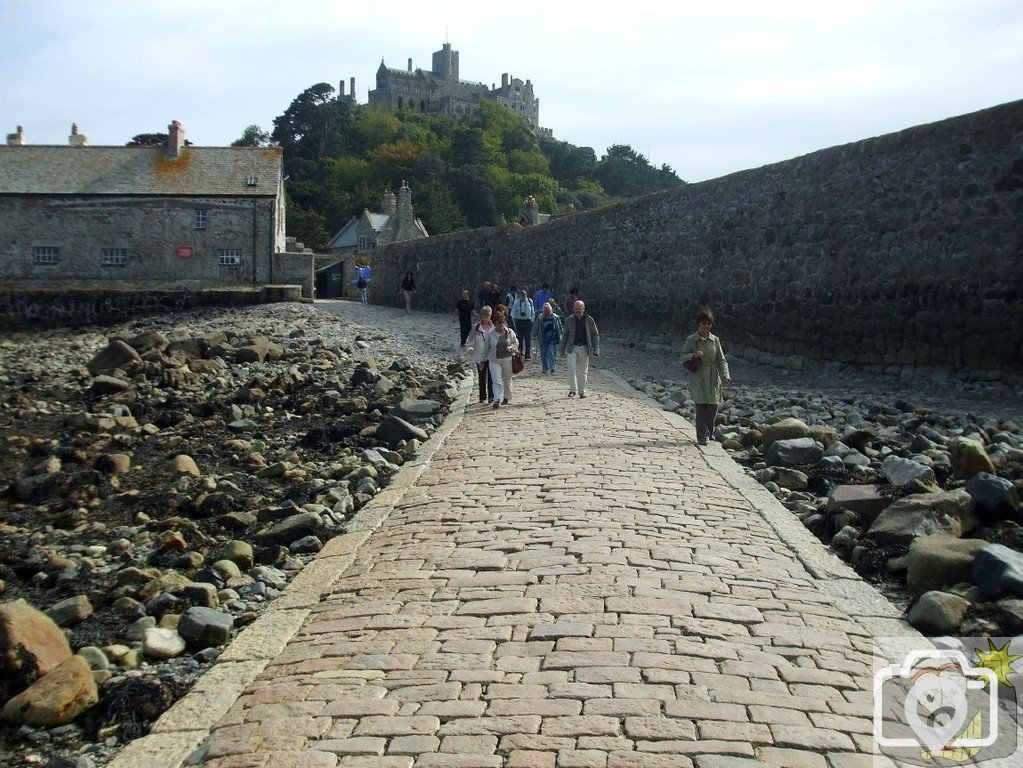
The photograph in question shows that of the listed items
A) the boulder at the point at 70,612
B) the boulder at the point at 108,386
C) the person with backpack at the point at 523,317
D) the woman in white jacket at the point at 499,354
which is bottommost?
the boulder at the point at 70,612

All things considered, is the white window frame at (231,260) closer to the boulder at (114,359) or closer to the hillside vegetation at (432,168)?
the boulder at (114,359)

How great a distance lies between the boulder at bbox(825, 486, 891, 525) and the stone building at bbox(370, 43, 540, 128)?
409 feet

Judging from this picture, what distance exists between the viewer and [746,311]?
1948cm

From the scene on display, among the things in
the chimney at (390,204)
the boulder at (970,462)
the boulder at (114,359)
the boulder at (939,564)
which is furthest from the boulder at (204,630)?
the chimney at (390,204)

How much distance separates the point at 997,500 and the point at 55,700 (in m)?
6.63

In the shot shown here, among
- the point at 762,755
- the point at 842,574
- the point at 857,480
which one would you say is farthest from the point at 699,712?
the point at 857,480

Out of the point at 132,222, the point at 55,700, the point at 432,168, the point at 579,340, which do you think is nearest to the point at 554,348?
the point at 579,340

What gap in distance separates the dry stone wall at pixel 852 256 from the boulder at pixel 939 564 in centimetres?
820

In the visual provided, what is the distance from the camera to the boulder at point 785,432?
10883mm

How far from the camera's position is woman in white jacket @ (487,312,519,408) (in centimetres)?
1428

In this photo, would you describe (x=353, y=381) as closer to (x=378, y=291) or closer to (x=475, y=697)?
(x=475, y=697)

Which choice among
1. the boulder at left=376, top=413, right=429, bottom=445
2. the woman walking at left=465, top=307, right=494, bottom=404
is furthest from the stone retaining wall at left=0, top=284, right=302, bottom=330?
the boulder at left=376, top=413, right=429, bottom=445

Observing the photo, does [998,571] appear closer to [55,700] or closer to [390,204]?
[55,700]

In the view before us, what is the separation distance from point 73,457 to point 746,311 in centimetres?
1261
